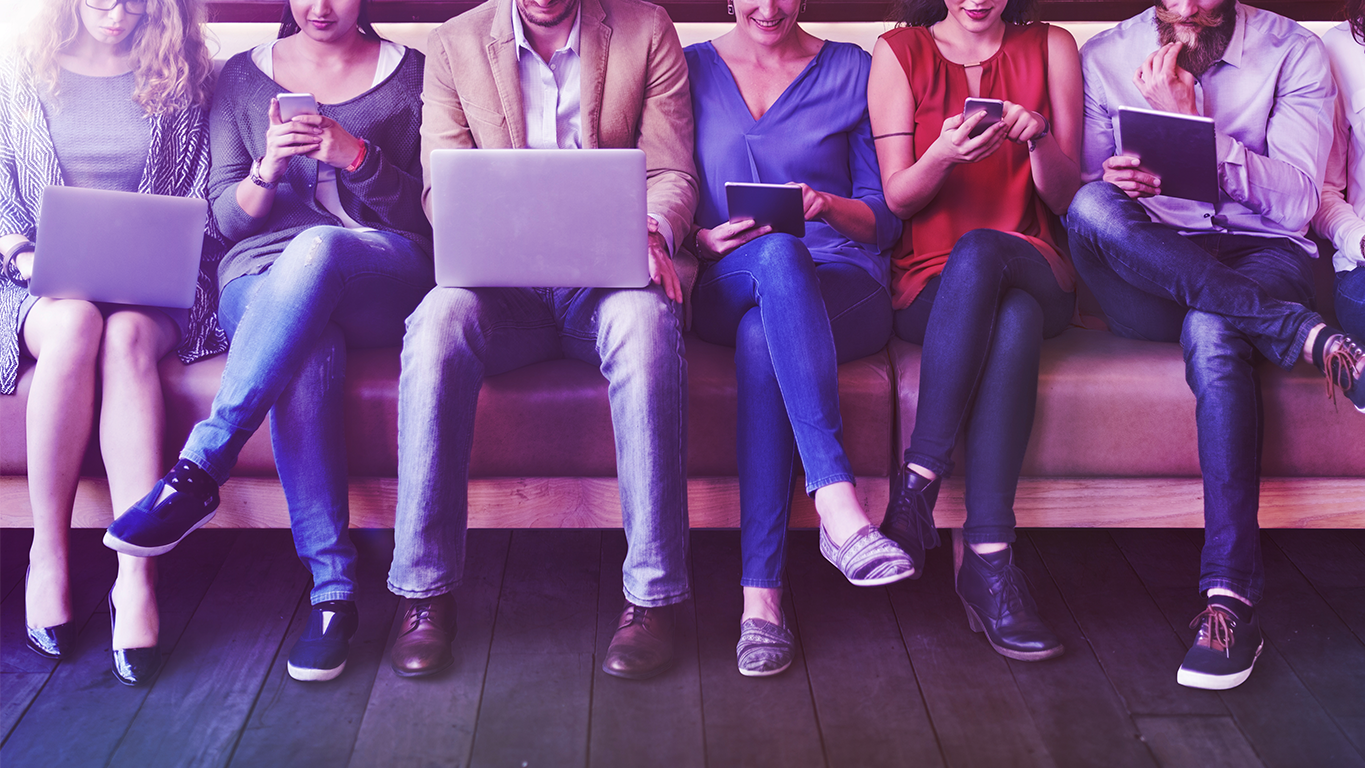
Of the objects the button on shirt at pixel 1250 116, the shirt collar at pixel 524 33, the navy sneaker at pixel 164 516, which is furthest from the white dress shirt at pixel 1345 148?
the navy sneaker at pixel 164 516

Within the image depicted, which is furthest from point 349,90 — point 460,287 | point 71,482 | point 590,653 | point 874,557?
point 874,557

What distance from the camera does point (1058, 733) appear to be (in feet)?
4.49

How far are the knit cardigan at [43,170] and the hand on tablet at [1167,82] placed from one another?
164 centimetres

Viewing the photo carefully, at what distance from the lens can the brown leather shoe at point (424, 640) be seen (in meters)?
1.48

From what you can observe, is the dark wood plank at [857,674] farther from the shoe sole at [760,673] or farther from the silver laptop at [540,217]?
the silver laptop at [540,217]

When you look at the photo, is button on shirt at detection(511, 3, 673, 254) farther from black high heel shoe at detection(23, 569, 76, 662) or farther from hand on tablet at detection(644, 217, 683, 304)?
black high heel shoe at detection(23, 569, 76, 662)

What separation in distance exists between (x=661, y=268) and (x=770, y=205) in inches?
8.9

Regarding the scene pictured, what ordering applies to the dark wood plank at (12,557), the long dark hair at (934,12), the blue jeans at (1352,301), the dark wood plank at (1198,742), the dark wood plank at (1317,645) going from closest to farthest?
the dark wood plank at (1198,742), the dark wood plank at (1317,645), the blue jeans at (1352,301), the dark wood plank at (12,557), the long dark hair at (934,12)

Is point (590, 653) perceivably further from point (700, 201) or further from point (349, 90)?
point (349, 90)

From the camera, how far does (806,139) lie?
1.83 meters

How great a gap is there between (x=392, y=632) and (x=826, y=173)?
3.55ft

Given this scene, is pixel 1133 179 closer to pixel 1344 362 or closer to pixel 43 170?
pixel 1344 362

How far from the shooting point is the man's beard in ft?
5.97

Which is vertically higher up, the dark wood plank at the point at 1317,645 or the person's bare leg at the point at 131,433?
the person's bare leg at the point at 131,433
